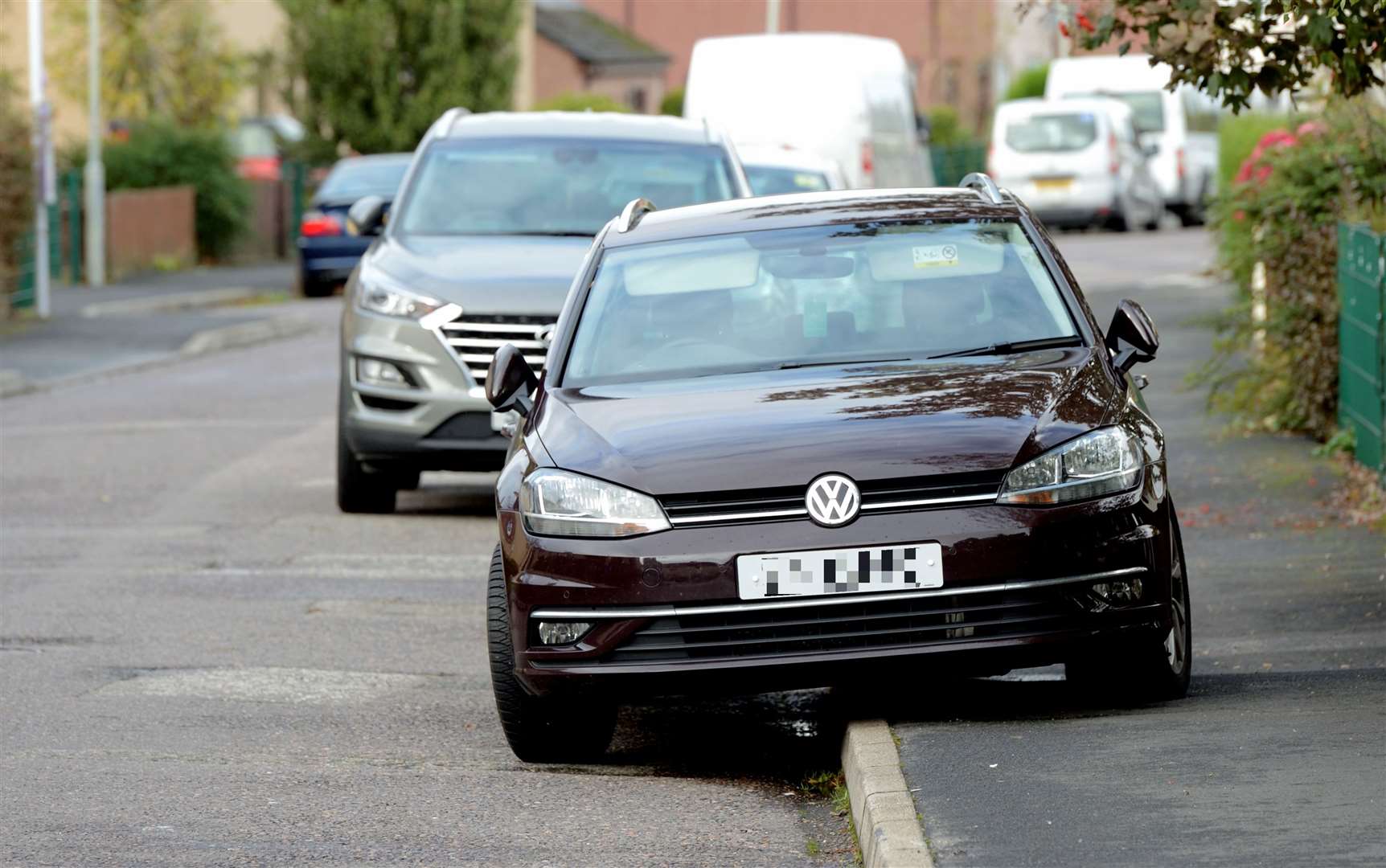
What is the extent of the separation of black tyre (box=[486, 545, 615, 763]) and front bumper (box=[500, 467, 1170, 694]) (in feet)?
1.05

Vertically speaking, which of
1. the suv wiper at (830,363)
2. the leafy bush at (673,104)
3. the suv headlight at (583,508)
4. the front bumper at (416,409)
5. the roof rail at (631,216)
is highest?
the roof rail at (631,216)

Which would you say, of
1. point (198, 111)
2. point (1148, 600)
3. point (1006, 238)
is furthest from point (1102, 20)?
point (198, 111)

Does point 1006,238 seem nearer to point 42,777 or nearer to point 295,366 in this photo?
point 42,777

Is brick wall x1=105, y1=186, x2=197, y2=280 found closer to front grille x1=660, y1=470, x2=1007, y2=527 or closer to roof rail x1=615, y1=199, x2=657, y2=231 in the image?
roof rail x1=615, y1=199, x2=657, y2=231

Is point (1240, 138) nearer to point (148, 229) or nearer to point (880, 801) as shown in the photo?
point (880, 801)

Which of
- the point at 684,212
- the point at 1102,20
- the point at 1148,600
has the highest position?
the point at 1102,20

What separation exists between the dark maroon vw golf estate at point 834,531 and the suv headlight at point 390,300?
186 inches

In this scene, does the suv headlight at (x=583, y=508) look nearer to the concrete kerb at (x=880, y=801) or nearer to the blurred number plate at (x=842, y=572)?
the blurred number plate at (x=842, y=572)

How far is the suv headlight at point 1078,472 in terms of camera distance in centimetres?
665

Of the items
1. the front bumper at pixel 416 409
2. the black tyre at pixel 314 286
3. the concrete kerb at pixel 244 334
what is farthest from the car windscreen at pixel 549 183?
the black tyre at pixel 314 286

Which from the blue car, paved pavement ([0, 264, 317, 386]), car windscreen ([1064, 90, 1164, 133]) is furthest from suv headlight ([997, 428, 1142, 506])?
car windscreen ([1064, 90, 1164, 133])

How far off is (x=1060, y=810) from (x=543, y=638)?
5.25 ft

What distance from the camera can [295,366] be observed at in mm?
21734

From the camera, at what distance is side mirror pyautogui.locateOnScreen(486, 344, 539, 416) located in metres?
7.77
